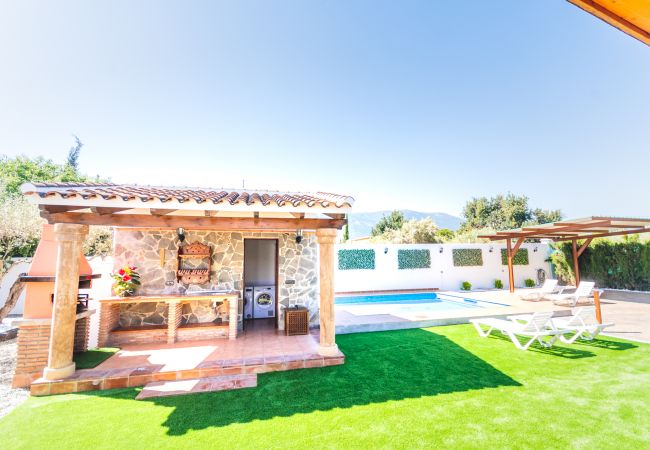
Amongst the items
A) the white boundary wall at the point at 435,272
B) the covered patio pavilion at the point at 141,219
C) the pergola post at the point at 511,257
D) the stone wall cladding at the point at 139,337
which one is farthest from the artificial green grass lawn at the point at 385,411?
the white boundary wall at the point at 435,272

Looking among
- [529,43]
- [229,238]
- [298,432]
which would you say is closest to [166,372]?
[298,432]

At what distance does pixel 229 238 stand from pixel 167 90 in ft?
22.4

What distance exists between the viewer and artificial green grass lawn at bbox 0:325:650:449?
3.56m

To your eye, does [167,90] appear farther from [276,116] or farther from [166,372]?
[166,372]

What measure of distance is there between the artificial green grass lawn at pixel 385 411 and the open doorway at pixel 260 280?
15.7 feet

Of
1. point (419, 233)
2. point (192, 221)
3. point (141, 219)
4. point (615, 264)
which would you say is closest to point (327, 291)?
point (192, 221)

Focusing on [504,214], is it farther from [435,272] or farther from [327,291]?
[327,291]

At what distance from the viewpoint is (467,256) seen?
1853 cm

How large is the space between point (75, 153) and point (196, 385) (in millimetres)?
35325

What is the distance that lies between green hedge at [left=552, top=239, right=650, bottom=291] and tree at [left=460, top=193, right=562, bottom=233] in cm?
1986

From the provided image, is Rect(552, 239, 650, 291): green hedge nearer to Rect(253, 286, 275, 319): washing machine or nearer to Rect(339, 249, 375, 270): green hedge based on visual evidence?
Rect(339, 249, 375, 270): green hedge

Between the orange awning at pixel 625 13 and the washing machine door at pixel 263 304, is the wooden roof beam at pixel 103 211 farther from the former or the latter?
the orange awning at pixel 625 13

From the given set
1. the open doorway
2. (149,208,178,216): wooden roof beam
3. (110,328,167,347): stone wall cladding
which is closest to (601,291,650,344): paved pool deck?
the open doorway

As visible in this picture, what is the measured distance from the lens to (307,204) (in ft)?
18.5
